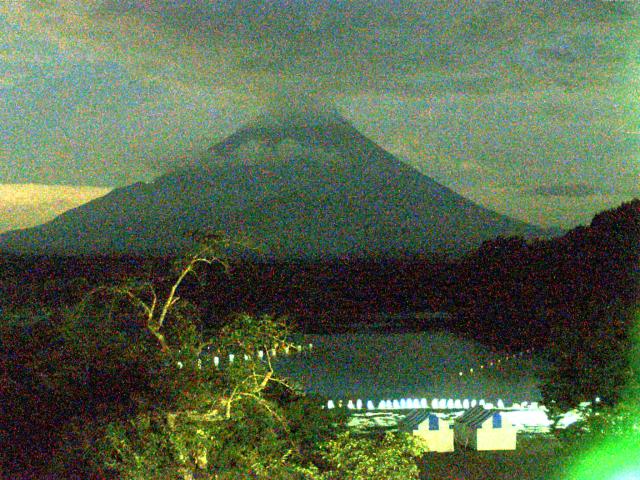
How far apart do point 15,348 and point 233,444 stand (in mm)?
2467

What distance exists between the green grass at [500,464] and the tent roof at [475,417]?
1.17 ft

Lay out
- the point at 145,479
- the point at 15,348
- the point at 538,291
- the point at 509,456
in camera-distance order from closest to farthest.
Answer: the point at 145,479 → the point at 15,348 → the point at 509,456 → the point at 538,291

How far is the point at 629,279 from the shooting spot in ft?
84.6

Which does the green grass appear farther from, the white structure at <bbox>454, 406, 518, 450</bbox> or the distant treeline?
the distant treeline

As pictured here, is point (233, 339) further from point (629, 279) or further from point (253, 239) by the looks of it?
point (629, 279)

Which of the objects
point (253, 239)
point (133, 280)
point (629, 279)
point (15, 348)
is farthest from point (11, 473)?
point (629, 279)

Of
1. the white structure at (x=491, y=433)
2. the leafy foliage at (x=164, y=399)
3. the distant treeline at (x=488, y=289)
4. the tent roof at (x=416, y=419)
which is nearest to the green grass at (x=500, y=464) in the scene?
the white structure at (x=491, y=433)

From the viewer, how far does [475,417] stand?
11.0m

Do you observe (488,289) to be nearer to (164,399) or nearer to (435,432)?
(435,432)

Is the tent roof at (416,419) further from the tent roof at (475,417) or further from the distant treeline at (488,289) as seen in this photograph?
the distant treeline at (488,289)

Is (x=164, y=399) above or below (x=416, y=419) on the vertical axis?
above

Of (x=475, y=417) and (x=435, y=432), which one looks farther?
(x=475, y=417)

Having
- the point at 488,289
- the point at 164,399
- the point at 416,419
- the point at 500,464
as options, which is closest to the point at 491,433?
the point at 500,464

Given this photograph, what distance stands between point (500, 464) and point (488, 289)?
983 inches
